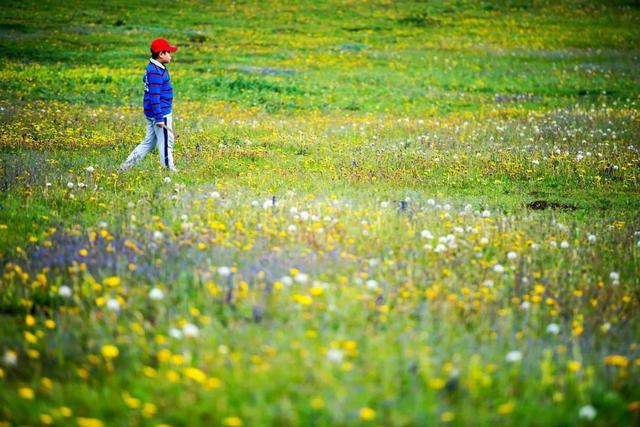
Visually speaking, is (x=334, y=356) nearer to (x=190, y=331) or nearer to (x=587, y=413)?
(x=190, y=331)

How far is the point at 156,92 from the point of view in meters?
11.7

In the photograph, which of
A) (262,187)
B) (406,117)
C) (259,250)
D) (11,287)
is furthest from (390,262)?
(406,117)

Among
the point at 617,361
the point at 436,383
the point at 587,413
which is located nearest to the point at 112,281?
the point at 436,383

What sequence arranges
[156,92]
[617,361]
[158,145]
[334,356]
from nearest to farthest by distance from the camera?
[334,356], [617,361], [156,92], [158,145]

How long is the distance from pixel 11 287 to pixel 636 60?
34988 mm

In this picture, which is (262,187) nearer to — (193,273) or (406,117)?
(193,273)

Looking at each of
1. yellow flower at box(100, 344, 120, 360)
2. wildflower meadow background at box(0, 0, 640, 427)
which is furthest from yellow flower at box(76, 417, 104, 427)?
→ yellow flower at box(100, 344, 120, 360)

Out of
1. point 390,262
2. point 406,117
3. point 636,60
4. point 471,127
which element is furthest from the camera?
point 636,60

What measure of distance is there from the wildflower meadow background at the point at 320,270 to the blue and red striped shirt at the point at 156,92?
3.82ft

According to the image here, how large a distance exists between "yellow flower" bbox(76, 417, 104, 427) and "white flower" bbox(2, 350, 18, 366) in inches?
35.4

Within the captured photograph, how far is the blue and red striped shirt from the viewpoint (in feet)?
38.4

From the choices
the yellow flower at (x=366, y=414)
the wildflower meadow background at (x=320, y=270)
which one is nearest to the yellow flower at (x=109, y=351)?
the wildflower meadow background at (x=320, y=270)

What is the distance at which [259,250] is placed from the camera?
279 inches

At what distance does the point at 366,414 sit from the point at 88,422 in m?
1.74
